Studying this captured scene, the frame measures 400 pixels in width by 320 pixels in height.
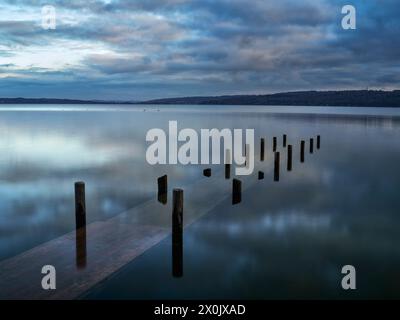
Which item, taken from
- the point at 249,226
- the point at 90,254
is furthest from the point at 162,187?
the point at 90,254

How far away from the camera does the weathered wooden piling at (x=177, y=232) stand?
27.4 feet

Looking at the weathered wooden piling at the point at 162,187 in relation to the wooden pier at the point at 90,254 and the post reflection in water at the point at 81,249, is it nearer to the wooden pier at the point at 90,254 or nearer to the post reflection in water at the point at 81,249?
the wooden pier at the point at 90,254

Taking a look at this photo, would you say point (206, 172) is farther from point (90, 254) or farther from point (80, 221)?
point (90, 254)

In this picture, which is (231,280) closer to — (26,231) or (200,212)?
(200,212)

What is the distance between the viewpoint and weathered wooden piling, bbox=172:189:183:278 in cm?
834

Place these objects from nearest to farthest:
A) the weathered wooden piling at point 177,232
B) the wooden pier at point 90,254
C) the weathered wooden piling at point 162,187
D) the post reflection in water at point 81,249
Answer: the wooden pier at point 90,254, the post reflection in water at point 81,249, the weathered wooden piling at point 177,232, the weathered wooden piling at point 162,187

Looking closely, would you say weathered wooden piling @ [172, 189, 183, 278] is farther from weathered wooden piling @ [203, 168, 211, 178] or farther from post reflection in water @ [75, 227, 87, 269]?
weathered wooden piling @ [203, 168, 211, 178]

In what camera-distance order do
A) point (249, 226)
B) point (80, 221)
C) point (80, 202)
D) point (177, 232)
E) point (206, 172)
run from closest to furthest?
point (177, 232), point (80, 202), point (80, 221), point (249, 226), point (206, 172)

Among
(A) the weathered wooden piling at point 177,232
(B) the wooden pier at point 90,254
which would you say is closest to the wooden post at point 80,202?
(B) the wooden pier at point 90,254

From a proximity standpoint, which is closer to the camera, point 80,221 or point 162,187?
point 80,221

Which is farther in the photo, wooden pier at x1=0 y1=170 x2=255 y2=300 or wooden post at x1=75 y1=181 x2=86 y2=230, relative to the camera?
wooden post at x1=75 y1=181 x2=86 y2=230

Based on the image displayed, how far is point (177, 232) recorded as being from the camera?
27.7 ft

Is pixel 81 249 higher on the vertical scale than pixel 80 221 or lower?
lower

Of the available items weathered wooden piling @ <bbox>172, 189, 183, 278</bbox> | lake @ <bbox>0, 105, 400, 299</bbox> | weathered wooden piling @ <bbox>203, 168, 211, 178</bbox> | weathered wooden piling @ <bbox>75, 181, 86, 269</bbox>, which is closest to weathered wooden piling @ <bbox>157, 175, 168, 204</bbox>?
lake @ <bbox>0, 105, 400, 299</bbox>
